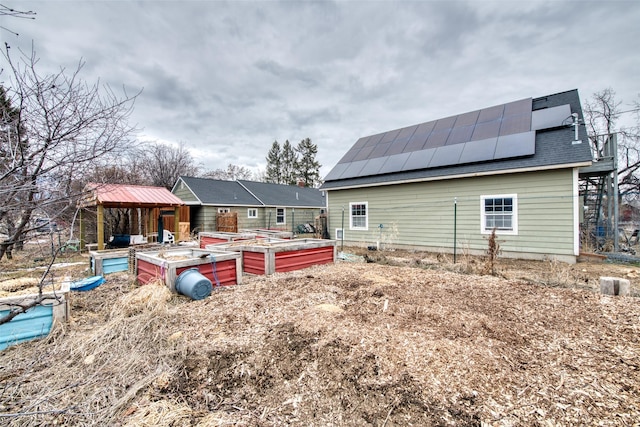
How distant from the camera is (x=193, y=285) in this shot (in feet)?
13.8

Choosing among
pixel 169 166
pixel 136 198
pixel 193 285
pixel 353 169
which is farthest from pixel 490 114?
pixel 169 166

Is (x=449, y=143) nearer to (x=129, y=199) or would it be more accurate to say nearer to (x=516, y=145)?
(x=516, y=145)

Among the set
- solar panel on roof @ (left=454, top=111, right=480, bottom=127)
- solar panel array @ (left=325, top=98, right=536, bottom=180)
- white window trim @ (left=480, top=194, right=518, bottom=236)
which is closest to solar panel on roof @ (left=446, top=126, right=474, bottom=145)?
solar panel array @ (left=325, top=98, right=536, bottom=180)

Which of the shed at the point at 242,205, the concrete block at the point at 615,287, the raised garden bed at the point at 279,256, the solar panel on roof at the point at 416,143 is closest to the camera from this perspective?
the concrete block at the point at 615,287

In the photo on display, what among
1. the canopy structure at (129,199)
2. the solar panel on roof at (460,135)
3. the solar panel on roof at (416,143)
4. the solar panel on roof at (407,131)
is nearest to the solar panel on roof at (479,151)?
the solar panel on roof at (460,135)

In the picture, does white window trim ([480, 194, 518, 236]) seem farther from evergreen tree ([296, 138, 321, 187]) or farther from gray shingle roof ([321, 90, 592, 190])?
evergreen tree ([296, 138, 321, 187])

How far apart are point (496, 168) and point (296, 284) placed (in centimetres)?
740

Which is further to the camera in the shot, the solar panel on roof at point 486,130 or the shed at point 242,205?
the shed at point 242,205

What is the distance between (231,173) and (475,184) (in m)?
32.8

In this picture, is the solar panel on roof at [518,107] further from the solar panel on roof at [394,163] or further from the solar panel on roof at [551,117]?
the solar panel on roof at [394,163]

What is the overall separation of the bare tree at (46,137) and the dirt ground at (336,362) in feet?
4.18

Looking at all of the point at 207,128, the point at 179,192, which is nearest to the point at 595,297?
the point at 179,192

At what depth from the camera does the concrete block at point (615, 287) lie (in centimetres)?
407

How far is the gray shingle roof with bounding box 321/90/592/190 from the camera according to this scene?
303 inches
